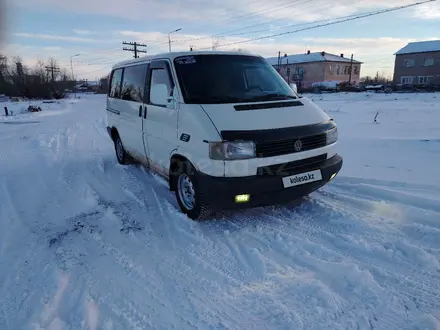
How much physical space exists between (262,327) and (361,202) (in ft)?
8.55

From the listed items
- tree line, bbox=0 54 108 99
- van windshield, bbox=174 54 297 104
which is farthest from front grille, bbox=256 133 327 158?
tree line, bbox=0 54 108 99

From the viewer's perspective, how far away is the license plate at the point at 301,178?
364 centimetres

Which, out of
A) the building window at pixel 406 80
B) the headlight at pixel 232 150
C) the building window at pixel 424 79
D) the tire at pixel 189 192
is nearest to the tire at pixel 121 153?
the tire at pixel 189 192

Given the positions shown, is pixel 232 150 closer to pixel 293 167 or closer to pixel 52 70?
pixel 293 167

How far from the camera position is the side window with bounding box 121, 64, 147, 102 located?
Answer: 204 inches

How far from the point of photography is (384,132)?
9297 mm

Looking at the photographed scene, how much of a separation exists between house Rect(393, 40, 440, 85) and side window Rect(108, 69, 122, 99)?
5950 cm

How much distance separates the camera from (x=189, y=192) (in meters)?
4.15

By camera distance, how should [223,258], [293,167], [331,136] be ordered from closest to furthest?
[223,258], [293,167], [331,136]

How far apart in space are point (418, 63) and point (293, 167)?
2579 inches

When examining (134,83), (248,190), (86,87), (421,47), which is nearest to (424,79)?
(421,47)

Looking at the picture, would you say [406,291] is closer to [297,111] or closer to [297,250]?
[297,250]

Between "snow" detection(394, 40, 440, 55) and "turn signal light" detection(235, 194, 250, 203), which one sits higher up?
"snow" detection(394, 40, 440, 55)

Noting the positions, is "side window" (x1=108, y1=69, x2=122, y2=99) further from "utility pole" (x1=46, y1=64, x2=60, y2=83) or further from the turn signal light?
"utility pole" (x1=46, y1=64, x2=60, y2=83)
